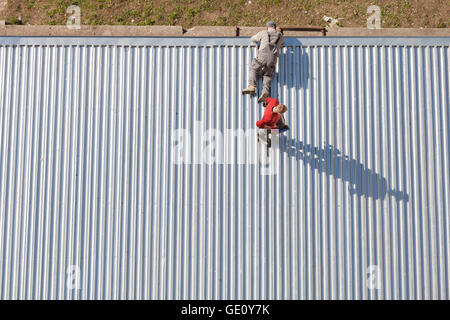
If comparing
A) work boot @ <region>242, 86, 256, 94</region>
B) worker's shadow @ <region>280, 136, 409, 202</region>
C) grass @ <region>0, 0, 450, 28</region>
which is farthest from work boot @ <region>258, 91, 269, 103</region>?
grass @ <region>0, 0, 450, 28</region>

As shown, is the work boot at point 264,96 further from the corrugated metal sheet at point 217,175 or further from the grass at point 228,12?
the grass at point 228,12

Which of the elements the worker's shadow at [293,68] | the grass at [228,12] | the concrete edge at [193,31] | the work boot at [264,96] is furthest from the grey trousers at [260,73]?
the grass at [228,12]

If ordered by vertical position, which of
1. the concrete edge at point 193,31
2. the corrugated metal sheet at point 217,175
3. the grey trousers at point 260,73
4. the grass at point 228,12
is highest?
the grass at point 228,12

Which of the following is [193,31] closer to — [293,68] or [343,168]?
[293,68]

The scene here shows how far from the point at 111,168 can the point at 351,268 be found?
20.9ft

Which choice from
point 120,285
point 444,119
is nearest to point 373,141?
point 444,119

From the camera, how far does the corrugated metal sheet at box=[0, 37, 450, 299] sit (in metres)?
8.00

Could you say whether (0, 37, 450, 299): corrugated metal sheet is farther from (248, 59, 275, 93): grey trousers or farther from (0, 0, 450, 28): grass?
(0, 0, 450, 28): grass

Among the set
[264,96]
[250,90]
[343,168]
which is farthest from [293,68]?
[343,168]

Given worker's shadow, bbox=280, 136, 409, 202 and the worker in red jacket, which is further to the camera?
worker's shadow, bbox=280, 136, 409, 202

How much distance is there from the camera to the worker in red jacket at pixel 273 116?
7516 millimetres

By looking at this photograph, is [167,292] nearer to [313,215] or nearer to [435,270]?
[313,215]

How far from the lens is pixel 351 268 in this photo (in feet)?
26.2

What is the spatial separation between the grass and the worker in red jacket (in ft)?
17.2
